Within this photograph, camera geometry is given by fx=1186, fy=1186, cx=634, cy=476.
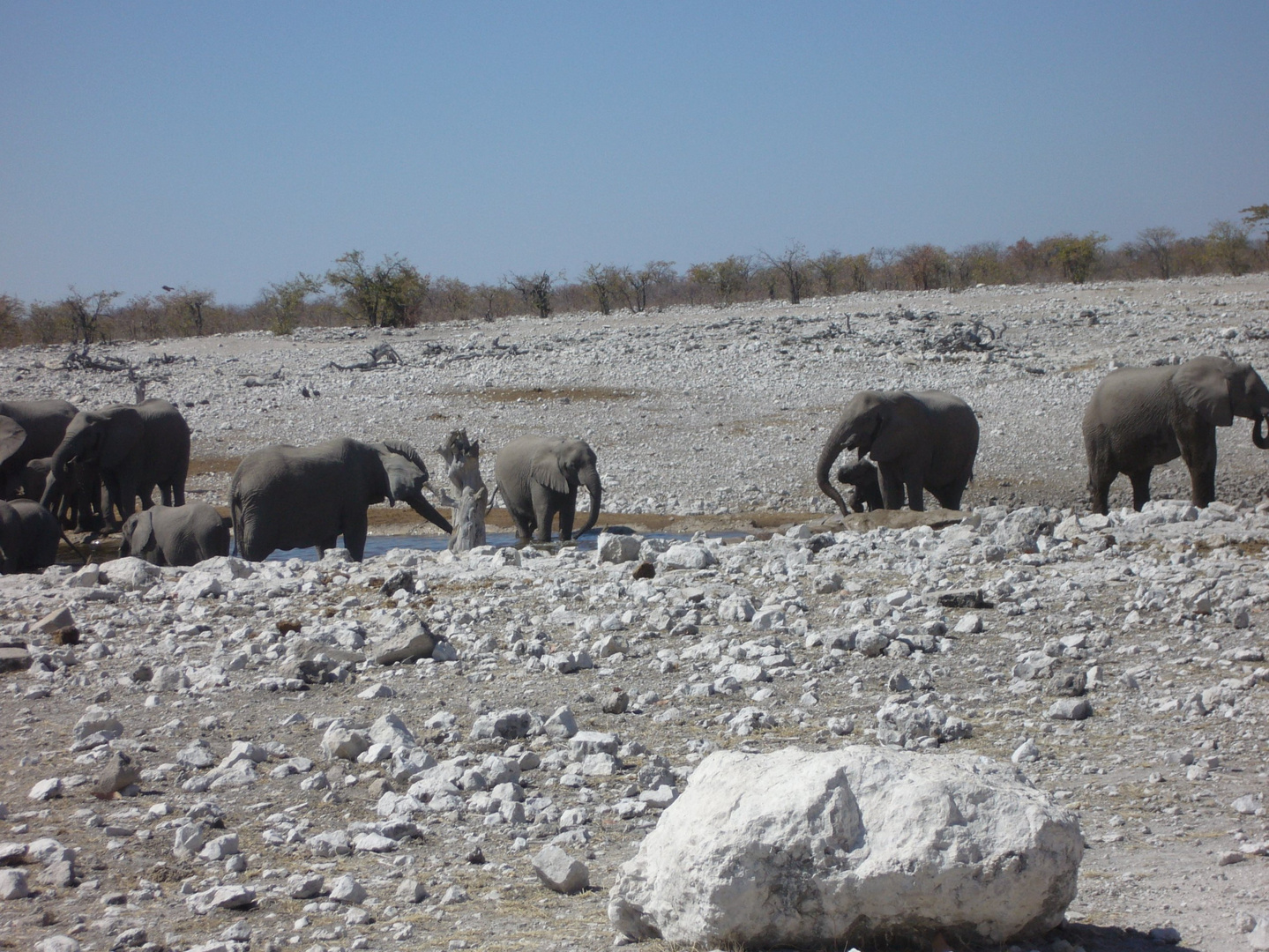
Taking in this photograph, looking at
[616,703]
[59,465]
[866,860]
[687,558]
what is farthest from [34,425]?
[866,860]

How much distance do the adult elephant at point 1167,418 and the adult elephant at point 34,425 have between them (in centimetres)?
1589

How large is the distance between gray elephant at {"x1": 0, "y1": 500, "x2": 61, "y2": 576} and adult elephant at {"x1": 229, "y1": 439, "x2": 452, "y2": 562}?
2256 millimetres

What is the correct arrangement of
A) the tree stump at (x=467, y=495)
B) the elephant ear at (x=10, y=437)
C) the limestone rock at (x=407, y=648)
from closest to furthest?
the limestone rock at (x=407, y=648)
the tree stump at (x=467, y=495)
the elephant ear at (x=10, y=437)

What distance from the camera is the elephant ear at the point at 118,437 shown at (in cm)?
1789

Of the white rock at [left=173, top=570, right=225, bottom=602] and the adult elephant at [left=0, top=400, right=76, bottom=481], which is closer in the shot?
the white rock at [left=173, top=570, right=225, bottom=602]

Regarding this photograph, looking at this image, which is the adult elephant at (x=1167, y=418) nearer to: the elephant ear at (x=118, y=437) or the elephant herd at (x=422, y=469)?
the elephant herd at (x=422, y=469)

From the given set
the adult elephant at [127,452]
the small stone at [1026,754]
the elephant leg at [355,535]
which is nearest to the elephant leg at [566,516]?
the elephant leg at [355,535]

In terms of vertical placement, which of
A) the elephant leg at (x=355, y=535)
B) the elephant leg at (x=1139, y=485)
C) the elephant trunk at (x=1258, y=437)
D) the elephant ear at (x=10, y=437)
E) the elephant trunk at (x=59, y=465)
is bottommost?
the elephant leg at (x=1139, y=485)

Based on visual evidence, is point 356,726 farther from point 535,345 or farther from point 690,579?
point 535,345

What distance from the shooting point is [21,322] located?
5675cm

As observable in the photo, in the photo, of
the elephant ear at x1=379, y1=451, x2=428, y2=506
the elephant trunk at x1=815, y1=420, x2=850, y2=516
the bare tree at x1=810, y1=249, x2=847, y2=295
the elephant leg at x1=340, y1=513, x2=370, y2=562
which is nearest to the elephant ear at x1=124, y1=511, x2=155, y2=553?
the elephant leg at x1=340, y1=513, x2=370, y2=562

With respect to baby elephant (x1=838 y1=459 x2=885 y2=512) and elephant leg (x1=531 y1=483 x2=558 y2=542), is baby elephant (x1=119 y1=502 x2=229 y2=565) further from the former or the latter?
baby elephant (x1=838 y1=459 x2=885 y2=512)

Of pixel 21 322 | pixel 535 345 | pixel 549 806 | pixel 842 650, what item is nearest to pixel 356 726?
pixel 549 806

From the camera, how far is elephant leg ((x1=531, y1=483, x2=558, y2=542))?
15859 millimetres
